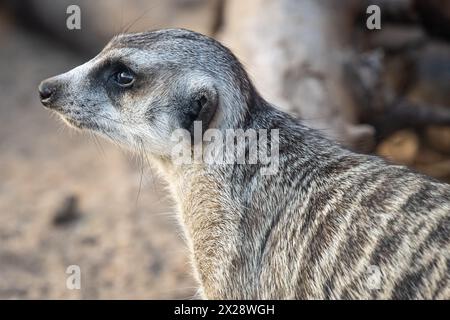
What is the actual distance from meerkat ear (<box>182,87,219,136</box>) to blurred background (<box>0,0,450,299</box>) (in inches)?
37.4

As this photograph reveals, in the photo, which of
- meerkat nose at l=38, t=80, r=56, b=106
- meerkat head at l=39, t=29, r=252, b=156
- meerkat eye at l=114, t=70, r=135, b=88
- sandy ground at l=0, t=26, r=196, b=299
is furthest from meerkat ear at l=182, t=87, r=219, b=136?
sandy ground at l=0, t=26, r=196, b=299

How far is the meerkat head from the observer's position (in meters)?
3.26

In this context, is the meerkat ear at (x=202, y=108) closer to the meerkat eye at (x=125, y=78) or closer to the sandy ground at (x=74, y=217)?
the meerkat eye at (x=125, y=78)

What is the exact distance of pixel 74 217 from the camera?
201 inches

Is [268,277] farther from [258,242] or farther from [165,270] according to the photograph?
[165,270]

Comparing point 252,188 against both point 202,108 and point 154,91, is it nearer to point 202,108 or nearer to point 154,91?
point 202,108

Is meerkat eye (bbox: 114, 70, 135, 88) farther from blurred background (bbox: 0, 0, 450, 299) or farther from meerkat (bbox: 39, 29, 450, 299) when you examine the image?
blurred background (bbox: 0, 0, 450, 299)

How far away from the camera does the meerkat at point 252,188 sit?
2.87m

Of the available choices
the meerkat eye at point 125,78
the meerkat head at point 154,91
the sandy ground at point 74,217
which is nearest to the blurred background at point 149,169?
the sandy ground at point 74,217

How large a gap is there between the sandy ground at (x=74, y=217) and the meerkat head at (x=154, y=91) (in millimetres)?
Answer: 539

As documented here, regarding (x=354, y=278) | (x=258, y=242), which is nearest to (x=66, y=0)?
(x=258, y=242)

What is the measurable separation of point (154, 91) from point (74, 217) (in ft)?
6.80

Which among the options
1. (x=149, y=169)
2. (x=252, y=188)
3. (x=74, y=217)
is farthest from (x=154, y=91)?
(x=74, y=217)

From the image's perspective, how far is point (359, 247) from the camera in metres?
2.88
